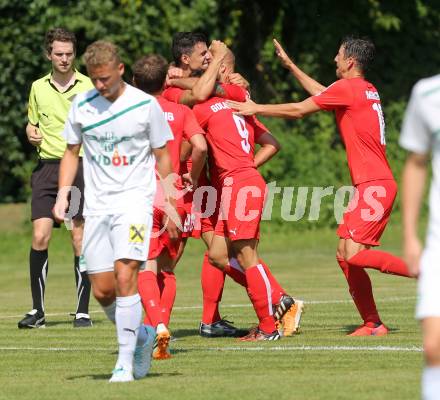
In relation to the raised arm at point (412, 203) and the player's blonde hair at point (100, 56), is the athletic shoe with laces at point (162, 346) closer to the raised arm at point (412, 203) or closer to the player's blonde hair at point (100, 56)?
the player's blonde hair at point (100, 56)

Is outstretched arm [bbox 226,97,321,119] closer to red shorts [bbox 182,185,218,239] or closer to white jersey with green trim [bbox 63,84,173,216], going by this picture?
red shorts [bbox 182,185,218,239]

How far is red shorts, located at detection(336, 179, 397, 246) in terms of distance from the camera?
11312 millimetres

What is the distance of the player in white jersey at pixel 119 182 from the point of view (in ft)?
28.3

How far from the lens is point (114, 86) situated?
871cm

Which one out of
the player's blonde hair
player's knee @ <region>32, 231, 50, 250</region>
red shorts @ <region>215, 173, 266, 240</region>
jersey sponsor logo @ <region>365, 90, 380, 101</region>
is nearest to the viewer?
the player's blonde hair

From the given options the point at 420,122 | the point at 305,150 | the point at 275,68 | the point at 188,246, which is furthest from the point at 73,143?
the point at 275,68

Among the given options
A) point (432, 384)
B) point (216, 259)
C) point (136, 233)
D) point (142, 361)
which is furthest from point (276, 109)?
point (432, 384)

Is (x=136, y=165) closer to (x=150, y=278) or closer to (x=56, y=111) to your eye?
(x=150, y=278)

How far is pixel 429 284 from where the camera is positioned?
241 inches

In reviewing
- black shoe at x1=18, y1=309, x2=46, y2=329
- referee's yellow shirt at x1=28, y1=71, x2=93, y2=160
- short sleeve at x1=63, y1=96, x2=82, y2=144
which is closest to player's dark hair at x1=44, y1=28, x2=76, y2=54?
referee's yellow shirt at x1=28, y1=71, x2=93, y2=160

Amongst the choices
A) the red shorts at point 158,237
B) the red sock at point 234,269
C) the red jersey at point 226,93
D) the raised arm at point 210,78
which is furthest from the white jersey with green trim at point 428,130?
the red sock at point 234,269

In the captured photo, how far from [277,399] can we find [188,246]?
661 inches

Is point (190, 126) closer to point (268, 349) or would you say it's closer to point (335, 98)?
point (335, 98)

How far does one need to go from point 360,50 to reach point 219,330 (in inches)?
102
